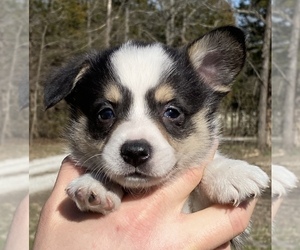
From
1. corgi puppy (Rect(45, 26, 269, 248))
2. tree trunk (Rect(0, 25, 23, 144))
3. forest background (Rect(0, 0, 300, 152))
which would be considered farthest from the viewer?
forest background (Rect(0, 0, 300, 152))

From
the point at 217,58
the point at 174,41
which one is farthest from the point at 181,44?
the point at 217,58

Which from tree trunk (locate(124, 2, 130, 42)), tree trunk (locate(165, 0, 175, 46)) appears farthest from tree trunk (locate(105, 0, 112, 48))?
tree trunk (locate(165, 0, 175, 46))

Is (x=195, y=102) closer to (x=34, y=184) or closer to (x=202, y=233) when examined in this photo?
(x=202, y=233)

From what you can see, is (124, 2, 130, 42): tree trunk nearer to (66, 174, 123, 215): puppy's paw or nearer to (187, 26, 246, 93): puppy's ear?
(187, 26, 246, 93): puppy's ear

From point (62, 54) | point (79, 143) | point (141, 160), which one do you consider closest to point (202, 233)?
point (141, 160)

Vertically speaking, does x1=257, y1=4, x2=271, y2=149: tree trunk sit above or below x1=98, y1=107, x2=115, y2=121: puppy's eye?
below

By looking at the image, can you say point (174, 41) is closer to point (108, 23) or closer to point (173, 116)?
point (108, 23)

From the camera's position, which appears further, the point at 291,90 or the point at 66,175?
the point at 291,90
